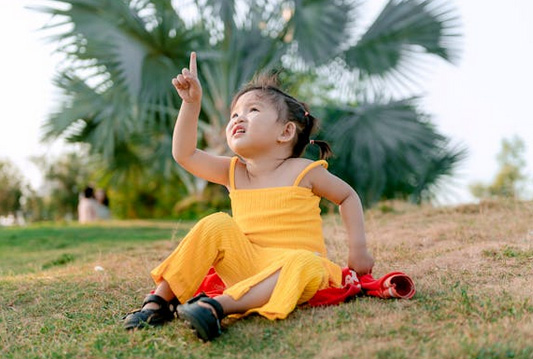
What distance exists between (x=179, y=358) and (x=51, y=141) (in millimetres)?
A: 11786

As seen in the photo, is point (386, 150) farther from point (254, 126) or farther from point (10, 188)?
point (10, 188)

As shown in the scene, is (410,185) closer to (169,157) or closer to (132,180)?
(169,157)

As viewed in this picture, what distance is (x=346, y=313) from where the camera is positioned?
7.56 ft

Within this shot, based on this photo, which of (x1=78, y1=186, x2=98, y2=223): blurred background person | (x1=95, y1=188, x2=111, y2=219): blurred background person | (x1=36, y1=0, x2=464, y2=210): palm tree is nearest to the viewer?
(x1=36, y1=0, x2=464, y2=210): palm tree

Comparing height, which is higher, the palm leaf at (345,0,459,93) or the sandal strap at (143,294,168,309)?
the palm leaf at (345,0,459,93)

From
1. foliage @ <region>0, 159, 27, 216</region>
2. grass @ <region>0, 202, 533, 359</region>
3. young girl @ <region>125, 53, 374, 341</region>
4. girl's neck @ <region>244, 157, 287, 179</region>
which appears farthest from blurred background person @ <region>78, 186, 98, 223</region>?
foliage @ <region>0, 159, 27, 216</region>

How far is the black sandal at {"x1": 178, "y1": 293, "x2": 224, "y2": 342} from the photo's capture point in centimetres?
207

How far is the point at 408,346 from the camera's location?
6.27ft

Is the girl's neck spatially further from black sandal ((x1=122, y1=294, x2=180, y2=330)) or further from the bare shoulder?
black sandal ((x1=122, y1=294, x2=180, y2=330))

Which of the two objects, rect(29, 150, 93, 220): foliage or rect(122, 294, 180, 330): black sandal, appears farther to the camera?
rect(29, 150, 93, 220): foliage

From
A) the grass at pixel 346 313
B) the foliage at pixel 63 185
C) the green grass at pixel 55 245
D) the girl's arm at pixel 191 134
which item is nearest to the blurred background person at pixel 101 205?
the green grass at pixel 55 245

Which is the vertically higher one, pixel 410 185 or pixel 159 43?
Result: pixel 159 43

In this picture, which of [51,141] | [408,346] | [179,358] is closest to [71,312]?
[179,358]

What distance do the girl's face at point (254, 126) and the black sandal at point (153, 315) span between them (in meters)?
0.70
